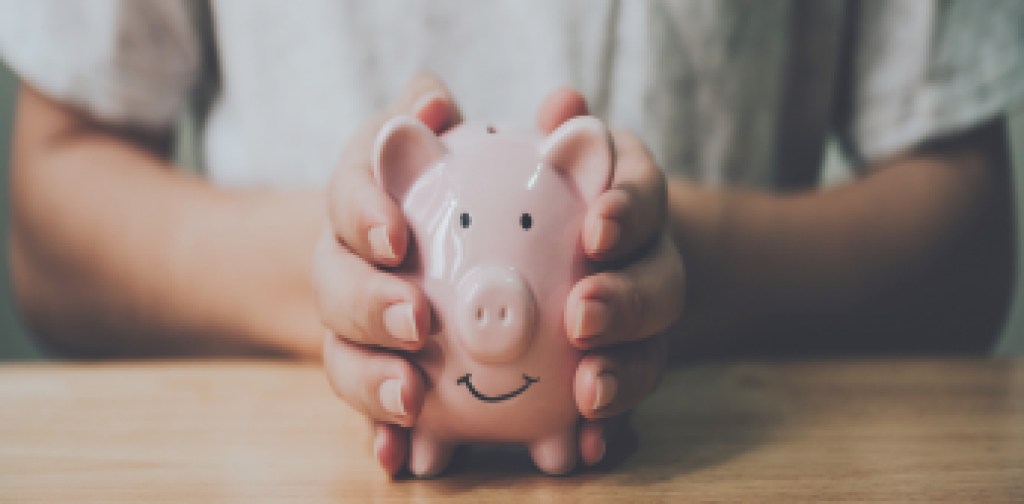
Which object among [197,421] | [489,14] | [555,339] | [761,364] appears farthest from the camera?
[489,14]

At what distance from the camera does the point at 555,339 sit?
385mm

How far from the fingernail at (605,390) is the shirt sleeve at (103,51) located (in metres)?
0.59

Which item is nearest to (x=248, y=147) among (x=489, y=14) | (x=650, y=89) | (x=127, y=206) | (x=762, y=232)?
(x=127, y=206)

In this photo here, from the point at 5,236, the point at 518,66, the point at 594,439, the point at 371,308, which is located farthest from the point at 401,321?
the point at 5,236

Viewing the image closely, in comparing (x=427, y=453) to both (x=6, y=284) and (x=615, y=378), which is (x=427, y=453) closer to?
(x=615, y=378)

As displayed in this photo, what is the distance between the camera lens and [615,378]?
39 centimetres

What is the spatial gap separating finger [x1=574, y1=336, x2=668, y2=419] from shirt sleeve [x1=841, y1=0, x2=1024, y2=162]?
51 centimetres

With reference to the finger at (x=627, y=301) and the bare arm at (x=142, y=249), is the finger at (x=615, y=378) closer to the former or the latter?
the finger at (x=627, y=301)

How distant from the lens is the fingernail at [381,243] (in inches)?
14.7

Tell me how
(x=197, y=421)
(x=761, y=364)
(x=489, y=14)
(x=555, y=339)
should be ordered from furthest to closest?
1. (x=489, y=14)
2. (x=761, y=364)
3. (x=197, y=421)
4. (x=555, y=339)

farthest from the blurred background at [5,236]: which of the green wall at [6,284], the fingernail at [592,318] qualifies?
the fingernail at [592,318]

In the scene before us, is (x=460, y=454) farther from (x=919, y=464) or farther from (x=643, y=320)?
(x=919, y=464)

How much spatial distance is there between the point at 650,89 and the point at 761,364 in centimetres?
26

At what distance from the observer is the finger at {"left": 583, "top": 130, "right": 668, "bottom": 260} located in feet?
1.23
